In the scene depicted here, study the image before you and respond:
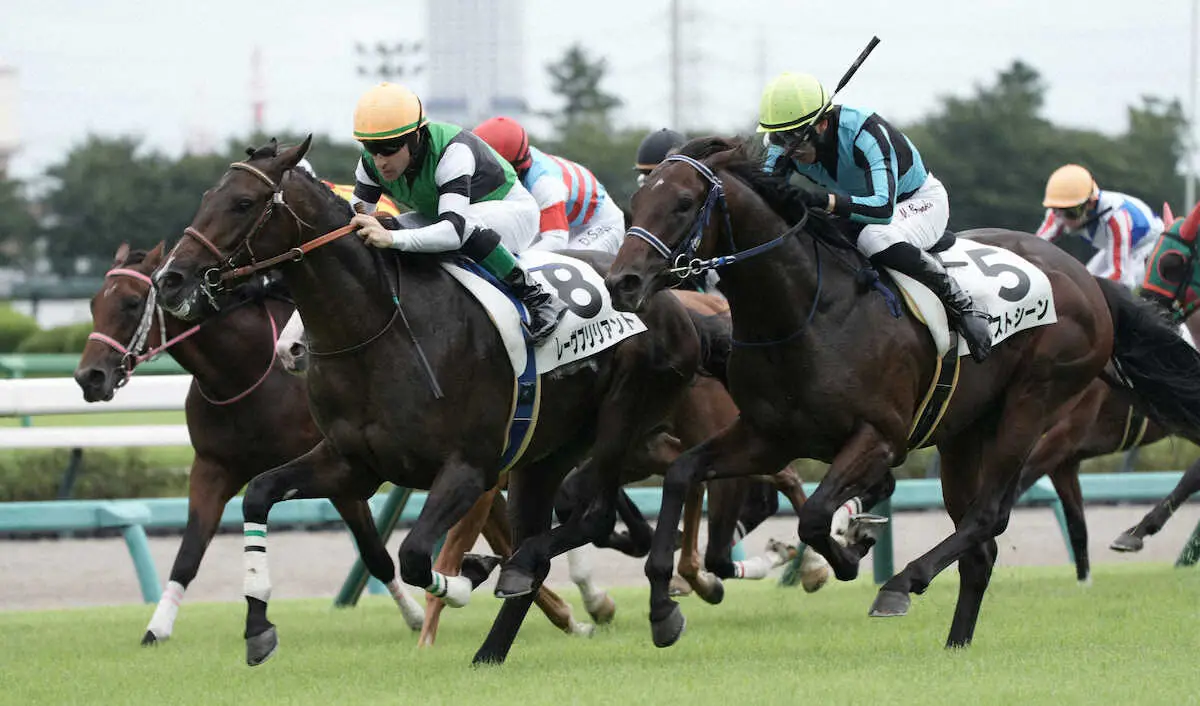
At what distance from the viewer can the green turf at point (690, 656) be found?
529 centimetres

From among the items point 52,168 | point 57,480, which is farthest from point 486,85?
point 57,480

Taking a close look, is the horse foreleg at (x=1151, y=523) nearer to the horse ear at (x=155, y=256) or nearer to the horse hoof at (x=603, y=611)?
the horse hoof at (x=603, y=611)

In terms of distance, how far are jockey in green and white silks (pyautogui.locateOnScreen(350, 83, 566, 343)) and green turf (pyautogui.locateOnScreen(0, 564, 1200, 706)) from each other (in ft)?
4.50

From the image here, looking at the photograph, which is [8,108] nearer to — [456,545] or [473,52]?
[473,52]

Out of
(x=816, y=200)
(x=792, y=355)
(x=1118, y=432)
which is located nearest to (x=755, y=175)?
(x=816, y=200)

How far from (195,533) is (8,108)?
85017 millimetres

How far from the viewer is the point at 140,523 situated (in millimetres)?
9289

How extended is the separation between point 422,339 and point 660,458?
2.37m

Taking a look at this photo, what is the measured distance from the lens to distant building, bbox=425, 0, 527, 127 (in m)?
136

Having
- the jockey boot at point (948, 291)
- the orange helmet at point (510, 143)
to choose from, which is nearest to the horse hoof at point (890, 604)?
the jockey boot at point (948, 291)

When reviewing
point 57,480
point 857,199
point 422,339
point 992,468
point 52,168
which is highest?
point 857,199

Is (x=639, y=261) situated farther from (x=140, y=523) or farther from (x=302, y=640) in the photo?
(x=140, y=523)

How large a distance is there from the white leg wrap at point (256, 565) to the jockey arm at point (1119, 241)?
6238 mm

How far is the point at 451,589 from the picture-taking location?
611cm
